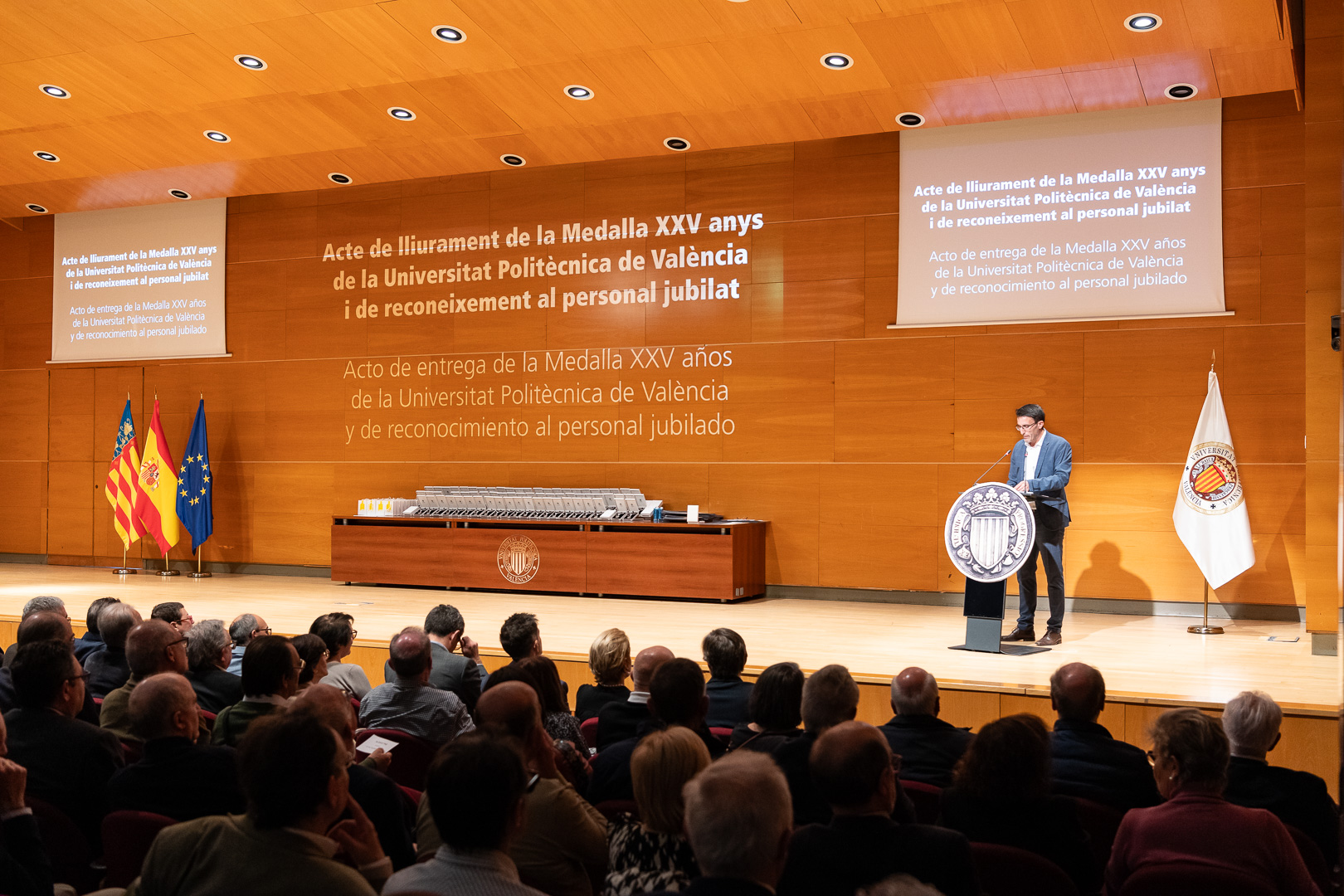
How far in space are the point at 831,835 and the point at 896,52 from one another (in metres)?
6.37

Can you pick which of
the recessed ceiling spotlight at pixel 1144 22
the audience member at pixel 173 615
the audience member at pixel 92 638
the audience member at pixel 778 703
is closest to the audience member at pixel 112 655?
the audience member at pixel 92 638

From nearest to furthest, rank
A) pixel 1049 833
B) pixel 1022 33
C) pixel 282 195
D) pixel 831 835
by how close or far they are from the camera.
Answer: pixel 831 835 < pixel 1049 833 < pixel 1022 33 < pixel 282 195

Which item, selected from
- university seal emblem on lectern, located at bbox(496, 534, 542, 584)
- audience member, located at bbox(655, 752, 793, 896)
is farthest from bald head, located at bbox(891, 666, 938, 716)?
university seal emblem on lectern, located at bbox(496, 534, 542, 584)

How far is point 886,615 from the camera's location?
8.45 meters

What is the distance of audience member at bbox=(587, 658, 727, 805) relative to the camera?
298 cm

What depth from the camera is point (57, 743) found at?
122 inches

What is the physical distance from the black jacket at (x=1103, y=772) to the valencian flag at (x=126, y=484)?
10.4 meters

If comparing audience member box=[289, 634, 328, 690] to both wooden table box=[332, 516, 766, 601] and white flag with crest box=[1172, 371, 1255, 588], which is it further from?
white flag with crest box=[1172, 371, 1255, 588]

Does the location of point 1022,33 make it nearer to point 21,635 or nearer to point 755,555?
→ point 755,555

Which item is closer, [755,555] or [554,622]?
[554,622]

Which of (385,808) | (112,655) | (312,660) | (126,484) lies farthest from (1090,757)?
(126,484)

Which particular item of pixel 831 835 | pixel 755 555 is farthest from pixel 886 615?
pixel 831 835

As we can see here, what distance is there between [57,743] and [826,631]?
206 inches

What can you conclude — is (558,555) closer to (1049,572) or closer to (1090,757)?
(1049,572)
